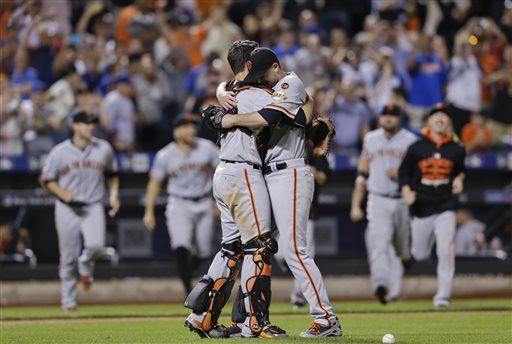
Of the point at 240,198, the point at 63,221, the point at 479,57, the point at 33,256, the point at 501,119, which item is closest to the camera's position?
the point at 240,198

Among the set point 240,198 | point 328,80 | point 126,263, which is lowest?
point 126,263

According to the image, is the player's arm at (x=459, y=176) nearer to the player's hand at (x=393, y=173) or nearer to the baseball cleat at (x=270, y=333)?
the player's hand at (x=393, y=173)

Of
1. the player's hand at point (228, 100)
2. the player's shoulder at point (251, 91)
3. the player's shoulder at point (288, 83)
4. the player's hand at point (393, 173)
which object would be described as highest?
the player's shoulder at point (288, 83)

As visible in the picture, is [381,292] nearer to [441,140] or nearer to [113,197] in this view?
[441,140]

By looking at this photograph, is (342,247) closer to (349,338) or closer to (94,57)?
(94,57)

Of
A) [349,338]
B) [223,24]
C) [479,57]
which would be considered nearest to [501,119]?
[479,57]

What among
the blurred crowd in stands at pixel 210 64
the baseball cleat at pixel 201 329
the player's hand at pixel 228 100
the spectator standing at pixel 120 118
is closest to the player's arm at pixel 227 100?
the player's hand at pixel 228 100

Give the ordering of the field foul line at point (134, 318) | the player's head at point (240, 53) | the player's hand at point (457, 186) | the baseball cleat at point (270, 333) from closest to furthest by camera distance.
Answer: the baseball cleat at point (270, 333) < the player's head at point (240, 53) < the field foul line at point (134, 318) < the player's hand at point (457, 186)
